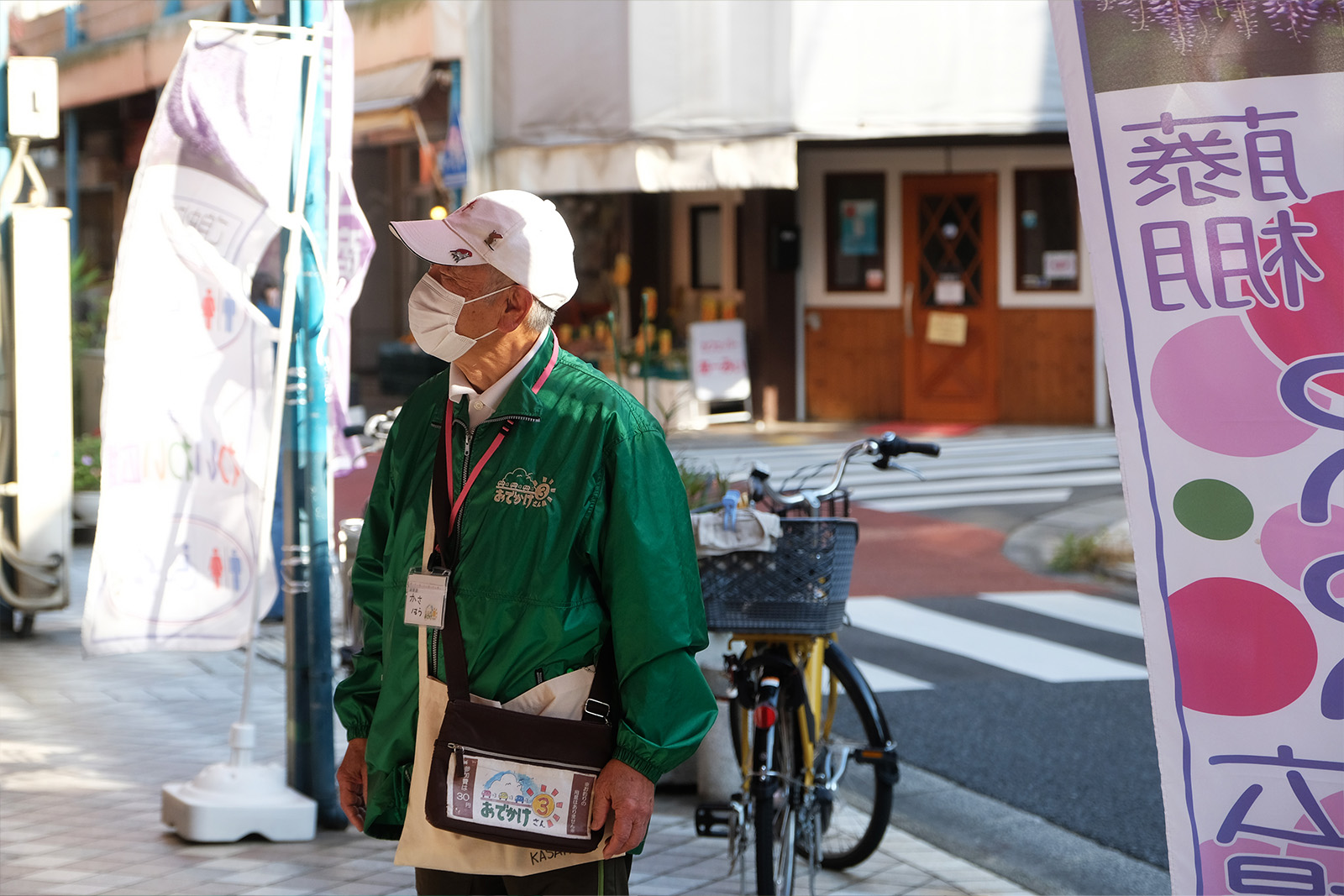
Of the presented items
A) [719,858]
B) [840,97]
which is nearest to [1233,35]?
[719,858]

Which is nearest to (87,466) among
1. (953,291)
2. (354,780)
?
(354,780)

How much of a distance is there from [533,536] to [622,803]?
495 mm

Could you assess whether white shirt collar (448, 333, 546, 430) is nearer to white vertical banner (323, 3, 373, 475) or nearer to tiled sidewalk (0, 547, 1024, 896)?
tiled sidewalk (0, 547, 1024, 896)

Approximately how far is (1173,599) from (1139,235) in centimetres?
62

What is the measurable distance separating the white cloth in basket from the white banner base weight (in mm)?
1739

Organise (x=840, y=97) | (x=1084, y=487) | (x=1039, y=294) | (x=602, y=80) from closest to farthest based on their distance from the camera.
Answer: (x=602, y=80) < (x=840, y=97) < (x=1084, y=487) < (x=1039, y=294)

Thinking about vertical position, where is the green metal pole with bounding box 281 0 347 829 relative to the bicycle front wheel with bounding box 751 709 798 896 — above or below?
above

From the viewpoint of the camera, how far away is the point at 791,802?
452 cm

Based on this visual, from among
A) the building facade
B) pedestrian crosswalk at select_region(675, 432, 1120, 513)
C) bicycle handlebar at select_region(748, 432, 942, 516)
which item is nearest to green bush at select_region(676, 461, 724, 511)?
bicycle handlebar at select_region(748, 432, 942, 516)

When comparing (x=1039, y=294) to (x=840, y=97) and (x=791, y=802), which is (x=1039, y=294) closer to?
(x=840, y=97)

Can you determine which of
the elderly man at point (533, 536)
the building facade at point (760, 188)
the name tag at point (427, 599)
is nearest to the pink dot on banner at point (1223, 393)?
the elderly man at point (533, 536)

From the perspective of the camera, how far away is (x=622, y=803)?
9.15ft

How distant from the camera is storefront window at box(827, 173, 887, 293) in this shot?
18.5 m

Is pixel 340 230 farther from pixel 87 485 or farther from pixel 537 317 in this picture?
pixel 87 485
